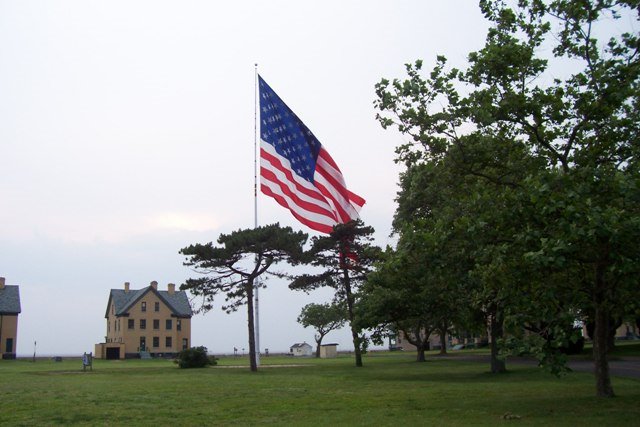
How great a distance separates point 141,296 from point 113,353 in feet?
36.3

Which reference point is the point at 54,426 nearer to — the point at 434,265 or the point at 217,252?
the point at 434,265

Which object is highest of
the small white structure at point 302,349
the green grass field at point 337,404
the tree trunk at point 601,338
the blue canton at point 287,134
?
the blue canton at point 287,134

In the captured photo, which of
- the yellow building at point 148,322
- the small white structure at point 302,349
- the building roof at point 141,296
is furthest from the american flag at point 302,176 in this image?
the small white structure at point 302,349

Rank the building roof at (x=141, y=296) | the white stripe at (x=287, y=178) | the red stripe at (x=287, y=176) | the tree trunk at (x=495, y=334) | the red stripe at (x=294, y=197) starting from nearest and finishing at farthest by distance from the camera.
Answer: the tree trunk at (x=495, y=334), the red stripe at (x=294, y=197), the white stripe at (x=287, y=178), the red stripe at (x=287, y=176), the building roof at (x=141, y=296)

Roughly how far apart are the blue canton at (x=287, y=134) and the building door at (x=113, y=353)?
176 ft

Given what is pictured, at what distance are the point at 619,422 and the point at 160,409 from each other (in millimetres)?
11051

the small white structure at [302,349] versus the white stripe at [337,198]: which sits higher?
the white stripe at [337,198]

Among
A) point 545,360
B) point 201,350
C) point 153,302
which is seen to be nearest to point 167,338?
point 153,302

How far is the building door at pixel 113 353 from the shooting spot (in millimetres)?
80119

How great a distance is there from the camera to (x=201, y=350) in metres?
51.7

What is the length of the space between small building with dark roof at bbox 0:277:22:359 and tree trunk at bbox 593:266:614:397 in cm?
7516

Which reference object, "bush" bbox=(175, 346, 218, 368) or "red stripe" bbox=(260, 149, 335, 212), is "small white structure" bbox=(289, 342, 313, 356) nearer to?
"bush" bbox=(175, 346, 218, 368)

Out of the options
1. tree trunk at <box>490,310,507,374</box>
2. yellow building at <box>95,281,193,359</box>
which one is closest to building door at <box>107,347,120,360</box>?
yellow building at <box>95,281,193,359</box>

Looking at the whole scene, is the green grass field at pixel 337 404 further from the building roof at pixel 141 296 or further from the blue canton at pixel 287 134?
the building roof at pixel 141 296
